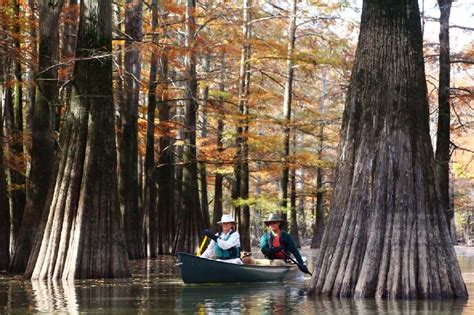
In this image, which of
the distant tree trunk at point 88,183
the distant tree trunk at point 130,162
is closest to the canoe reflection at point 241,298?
the distant tree trunk at point 88,183

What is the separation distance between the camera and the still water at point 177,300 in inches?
394

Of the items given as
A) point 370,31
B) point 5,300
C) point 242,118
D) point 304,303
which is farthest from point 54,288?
point 242,118

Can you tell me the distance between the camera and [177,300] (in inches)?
466

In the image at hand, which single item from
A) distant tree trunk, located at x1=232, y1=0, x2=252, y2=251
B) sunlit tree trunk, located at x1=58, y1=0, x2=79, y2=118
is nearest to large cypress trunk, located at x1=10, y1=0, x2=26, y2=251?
sunlit tree trunk, located at x1=58, y1=0, x2=79, y2=118

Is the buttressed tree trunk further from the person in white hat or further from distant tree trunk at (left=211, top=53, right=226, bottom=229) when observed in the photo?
distant tree trunk at (left=211, top=53, right=226, bottom=229)

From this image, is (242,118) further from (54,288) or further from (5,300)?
(5,300)

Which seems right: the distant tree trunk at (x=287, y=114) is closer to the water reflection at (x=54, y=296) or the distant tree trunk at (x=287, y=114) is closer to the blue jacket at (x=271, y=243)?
the blue jacket at (x=271, y=243)

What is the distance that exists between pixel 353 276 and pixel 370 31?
3.63 metres

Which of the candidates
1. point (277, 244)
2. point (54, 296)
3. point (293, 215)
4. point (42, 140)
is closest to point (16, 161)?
point (42, 140)

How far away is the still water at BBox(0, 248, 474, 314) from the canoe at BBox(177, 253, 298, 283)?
8.2 inches

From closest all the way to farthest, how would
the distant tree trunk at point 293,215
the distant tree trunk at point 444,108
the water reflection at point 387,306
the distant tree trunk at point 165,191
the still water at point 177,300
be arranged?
1. the water reflection at point 387,306
2. the still water at point 177,300
3. the distant tree trunk at point 444,108
4. the distant tree trunk at point 165,191
5. the distant tree trunk at point 293,215

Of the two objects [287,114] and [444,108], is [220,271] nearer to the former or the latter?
[444,108]

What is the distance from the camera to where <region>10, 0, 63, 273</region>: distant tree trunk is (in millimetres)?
16750

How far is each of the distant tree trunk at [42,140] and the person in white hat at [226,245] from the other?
3.71m
